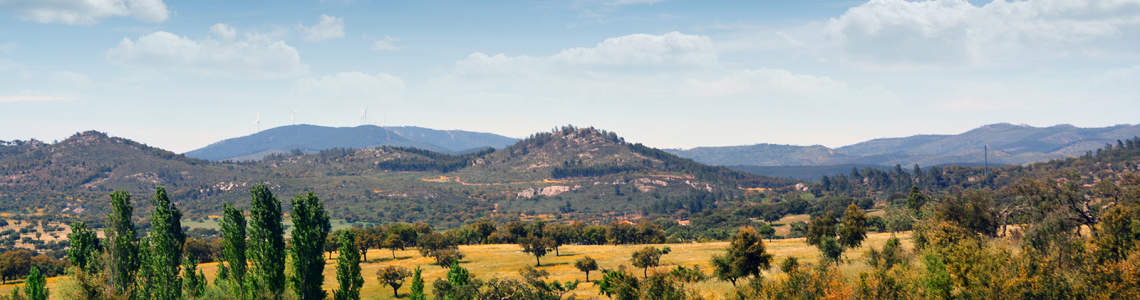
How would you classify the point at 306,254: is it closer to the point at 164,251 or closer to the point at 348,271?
the point at 348,271

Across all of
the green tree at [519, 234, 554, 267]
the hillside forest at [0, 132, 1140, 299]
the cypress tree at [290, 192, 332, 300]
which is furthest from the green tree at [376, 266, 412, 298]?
the green tree at [519, 234, 554, 267]

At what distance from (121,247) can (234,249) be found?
518 inches

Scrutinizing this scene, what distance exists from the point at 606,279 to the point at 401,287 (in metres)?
41.0

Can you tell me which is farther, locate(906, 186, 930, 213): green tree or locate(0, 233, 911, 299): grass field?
locate(906, 186, 930, 213): green tree

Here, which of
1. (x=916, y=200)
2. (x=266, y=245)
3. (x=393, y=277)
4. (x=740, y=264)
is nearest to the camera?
(x=266, y=245)

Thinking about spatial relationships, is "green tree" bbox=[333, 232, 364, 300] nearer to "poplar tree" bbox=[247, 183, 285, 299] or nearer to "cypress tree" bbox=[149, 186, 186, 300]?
"poplar tree" bbox=[247, 183, 285, 299]

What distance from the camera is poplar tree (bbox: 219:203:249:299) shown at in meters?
68.9

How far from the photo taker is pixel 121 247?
230 ft

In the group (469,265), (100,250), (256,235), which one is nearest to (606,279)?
(256,235)

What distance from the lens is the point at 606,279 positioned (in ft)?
263

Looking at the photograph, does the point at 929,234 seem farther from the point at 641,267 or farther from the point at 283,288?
the point at 283,288

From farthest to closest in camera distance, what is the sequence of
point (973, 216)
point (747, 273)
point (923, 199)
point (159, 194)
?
1. point (923, 199)
2. point (973, 216)
3. point (747, 273)
4. point (159, 194)

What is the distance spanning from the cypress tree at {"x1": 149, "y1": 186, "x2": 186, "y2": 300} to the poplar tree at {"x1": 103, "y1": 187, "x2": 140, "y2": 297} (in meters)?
1.85

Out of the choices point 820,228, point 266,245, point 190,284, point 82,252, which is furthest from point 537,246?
point 82,252
